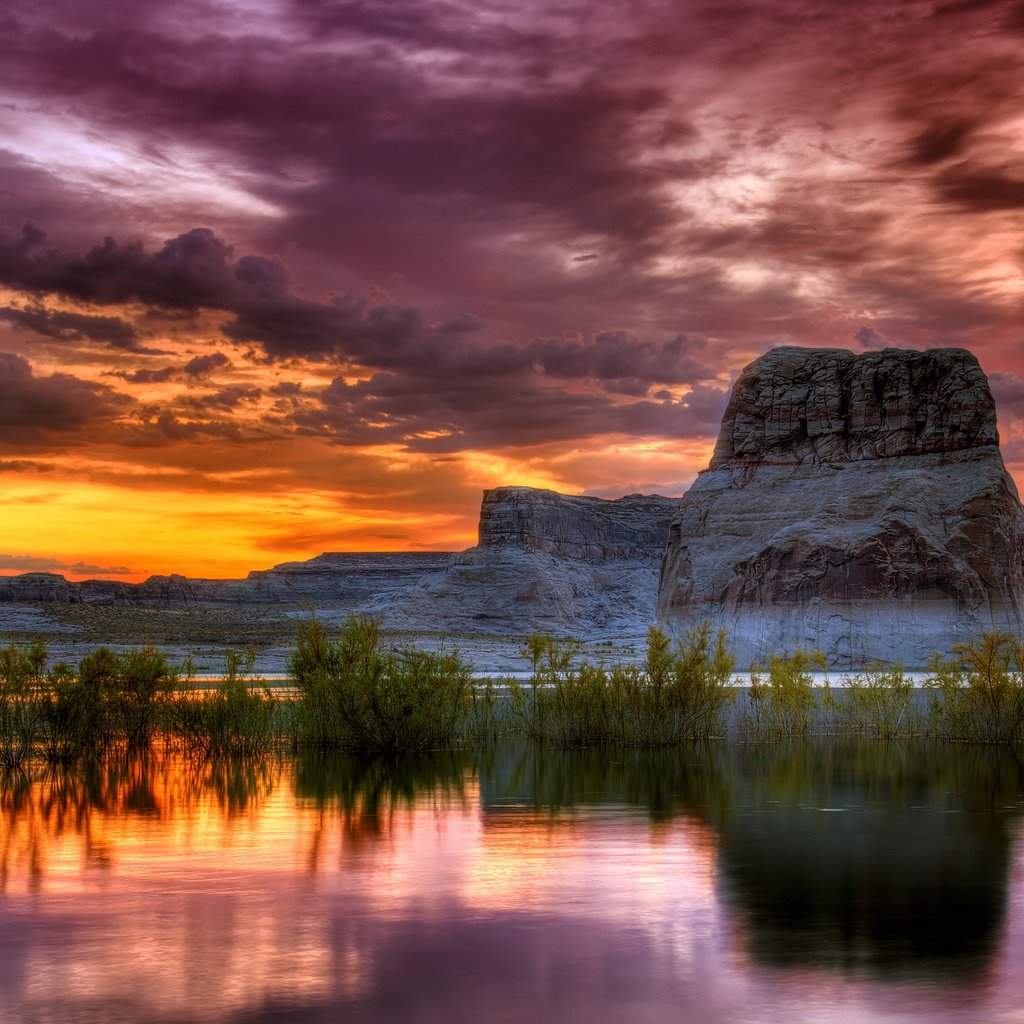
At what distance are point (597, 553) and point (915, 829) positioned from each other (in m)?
173

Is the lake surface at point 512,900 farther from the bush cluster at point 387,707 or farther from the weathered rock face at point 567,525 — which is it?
the weathered rock face at point 567,525

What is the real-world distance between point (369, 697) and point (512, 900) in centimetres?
1260

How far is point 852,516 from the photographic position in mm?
79875

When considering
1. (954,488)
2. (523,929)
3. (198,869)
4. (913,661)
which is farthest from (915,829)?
(954,488)

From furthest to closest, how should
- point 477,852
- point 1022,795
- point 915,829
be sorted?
point 1022,795 < point 915,829 < point 477,852

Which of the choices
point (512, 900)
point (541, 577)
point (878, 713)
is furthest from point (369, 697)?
point (541, 577)

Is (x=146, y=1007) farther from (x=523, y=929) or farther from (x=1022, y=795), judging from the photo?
(x=1022, y=795)

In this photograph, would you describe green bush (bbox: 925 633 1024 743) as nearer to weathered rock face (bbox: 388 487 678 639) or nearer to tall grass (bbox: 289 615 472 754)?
tall grass (bbox: 289 615 472 754)

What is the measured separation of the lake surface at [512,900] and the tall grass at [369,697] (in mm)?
3914

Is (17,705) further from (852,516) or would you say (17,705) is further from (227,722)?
(852,516)

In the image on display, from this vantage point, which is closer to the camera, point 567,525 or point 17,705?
point 17,705

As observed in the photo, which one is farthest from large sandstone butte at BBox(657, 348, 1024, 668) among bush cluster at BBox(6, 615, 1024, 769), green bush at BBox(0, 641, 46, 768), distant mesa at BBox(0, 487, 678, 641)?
green bush at BBox(0, 641, 46, 768)

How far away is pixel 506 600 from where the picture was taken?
15475 centimetres

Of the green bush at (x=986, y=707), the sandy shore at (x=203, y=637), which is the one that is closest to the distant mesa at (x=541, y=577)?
the sandy shore at (x=203, y=637)
